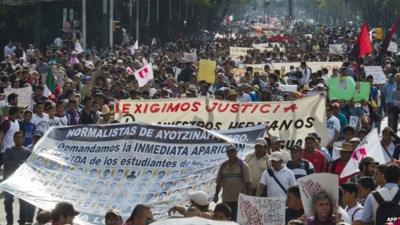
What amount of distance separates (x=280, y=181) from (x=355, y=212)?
2263 mm

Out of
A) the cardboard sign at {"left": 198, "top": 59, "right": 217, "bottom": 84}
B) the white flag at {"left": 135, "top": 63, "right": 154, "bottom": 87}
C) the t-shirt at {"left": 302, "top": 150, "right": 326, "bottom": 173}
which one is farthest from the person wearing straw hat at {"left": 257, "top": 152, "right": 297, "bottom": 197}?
the cardboard sign at {"left": 198, "top": 59, "right": 217, "bottom": 84}

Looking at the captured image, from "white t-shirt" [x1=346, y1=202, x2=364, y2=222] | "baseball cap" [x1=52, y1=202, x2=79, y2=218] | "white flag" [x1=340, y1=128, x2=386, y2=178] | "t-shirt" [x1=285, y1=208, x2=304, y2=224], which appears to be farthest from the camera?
"white flag" [x1=340, y1=128, x2=386, y2=178]

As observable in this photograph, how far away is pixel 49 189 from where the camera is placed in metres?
14.4

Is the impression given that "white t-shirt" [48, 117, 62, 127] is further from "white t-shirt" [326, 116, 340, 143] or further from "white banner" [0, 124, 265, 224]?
"white banner" [0, 124, 265, 224]

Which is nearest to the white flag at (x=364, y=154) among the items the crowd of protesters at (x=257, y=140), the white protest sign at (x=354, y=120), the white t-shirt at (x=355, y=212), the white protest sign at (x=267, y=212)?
the crowd of protesters at (x=257, y=140)

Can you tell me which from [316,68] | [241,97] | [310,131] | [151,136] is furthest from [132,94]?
[316,68]

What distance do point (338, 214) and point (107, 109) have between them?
9.04 m

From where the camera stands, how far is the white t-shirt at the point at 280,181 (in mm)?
13633

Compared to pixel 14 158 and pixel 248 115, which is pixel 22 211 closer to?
pixel 14 158

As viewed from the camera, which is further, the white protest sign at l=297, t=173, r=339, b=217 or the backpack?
the white protest sign at l=297, t=173, r=339, b=217

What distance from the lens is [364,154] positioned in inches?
549

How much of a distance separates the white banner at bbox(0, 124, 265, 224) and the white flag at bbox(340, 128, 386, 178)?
1299mm

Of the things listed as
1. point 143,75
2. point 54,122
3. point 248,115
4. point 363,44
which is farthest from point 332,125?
point 363,44

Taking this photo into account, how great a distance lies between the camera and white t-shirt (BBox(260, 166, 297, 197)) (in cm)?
1363
